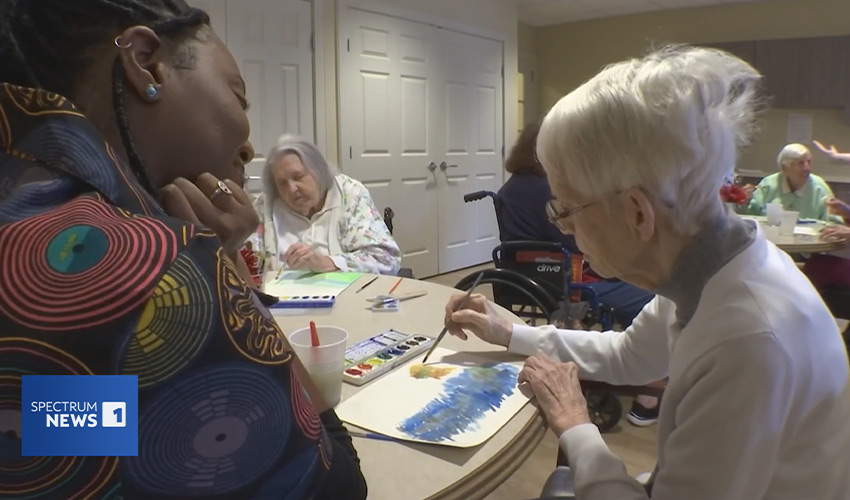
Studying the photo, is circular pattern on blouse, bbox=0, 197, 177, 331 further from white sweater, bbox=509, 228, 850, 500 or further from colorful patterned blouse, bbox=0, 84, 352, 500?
white sweater, bbox=509, 228, 850, 500

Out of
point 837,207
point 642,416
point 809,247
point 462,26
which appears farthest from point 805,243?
point 462,26

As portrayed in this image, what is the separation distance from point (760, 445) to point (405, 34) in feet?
14.2

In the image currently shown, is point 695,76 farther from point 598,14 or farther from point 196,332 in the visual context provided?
point 598,14

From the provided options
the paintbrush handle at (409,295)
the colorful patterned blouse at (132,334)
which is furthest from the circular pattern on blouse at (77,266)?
the paintbrush handle at (409,295)

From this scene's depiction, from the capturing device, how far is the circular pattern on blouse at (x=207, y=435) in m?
0.44

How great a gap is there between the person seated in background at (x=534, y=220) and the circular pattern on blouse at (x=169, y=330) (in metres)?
2.23

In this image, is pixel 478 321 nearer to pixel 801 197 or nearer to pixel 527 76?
pixel 801 197

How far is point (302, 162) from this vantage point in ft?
8.05

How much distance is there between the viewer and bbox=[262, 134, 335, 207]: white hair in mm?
2461

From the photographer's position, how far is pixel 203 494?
0.45m

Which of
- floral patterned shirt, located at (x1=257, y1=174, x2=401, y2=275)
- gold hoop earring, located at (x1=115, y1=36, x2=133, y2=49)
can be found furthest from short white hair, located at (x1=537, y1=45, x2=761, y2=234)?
floral patterned shirt, located at (x1=257, y1=174, x2=401, y2=275)

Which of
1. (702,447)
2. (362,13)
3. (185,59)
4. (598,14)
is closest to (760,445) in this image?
(702,447)

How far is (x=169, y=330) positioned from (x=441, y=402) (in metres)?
0.59

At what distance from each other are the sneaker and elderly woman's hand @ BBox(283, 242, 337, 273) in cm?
140
